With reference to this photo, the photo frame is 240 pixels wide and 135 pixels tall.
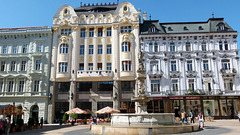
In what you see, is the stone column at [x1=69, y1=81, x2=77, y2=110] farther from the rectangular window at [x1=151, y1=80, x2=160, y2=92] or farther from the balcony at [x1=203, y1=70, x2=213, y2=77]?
the balcony at [x1=203, y1=70, x2=213, y2=77]

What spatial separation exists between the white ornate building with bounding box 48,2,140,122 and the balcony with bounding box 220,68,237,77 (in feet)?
47.8

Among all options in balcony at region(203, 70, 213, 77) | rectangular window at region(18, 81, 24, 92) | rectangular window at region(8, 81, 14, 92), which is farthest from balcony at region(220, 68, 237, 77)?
rectangular window at region(8, 81, 14, 92)

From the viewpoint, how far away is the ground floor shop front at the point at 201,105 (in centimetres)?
3400

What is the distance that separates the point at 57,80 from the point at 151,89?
16830 millimetres

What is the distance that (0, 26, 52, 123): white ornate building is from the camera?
36.8m

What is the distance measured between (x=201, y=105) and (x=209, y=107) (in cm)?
147

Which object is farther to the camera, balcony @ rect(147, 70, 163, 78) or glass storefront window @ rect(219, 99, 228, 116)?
balcony @ rect(147, 70, 163, 78)

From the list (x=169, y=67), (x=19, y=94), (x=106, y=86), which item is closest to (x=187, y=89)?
(x=169, y=67)

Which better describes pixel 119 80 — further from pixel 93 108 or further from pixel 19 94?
pixel 19 94

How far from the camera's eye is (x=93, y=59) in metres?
38.2

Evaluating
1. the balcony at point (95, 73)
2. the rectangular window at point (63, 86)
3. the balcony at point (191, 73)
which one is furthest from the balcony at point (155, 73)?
the rectangular window at point (63, 86)

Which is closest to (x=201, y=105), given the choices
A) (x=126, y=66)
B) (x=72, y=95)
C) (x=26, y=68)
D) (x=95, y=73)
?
(x=126, y=66)

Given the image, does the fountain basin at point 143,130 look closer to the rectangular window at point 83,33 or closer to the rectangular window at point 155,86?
the rectangular window at point 155,86

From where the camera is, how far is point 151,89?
35.6 metres
